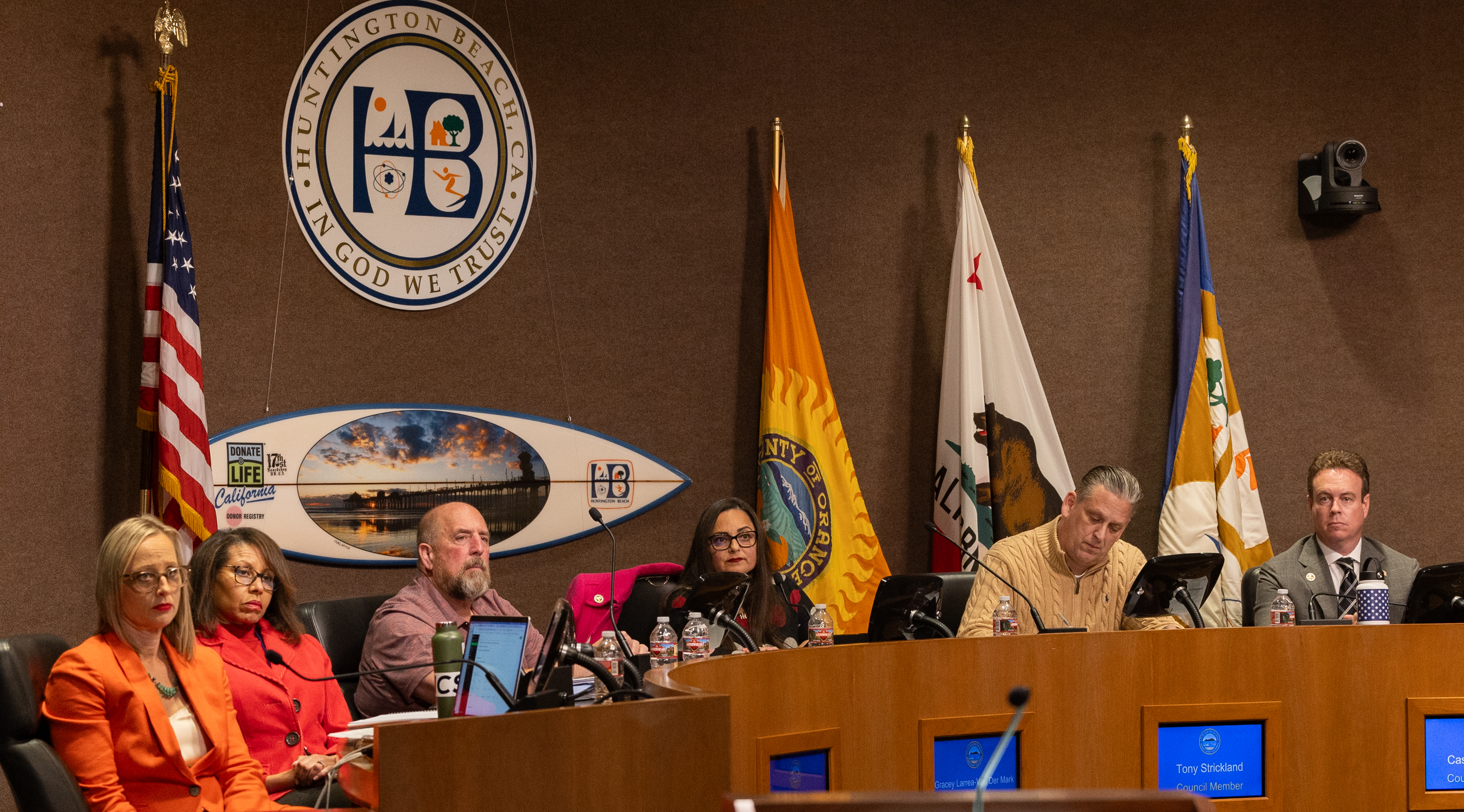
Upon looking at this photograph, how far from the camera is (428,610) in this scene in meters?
3.57

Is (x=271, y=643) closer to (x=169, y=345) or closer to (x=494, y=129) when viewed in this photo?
(x=169, y=345)

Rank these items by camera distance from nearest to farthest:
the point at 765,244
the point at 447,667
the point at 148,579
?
the point at 447,667 → the point at 148,579 → the point at 765,244

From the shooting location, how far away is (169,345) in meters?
4.06

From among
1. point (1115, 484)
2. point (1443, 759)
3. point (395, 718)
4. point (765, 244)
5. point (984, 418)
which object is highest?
point (765, 244)

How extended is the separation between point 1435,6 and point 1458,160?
0.70 metres

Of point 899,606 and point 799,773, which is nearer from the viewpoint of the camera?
point 799,773

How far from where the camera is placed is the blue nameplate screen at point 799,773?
2.79 m

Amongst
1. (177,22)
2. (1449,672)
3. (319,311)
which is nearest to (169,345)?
(319,311)

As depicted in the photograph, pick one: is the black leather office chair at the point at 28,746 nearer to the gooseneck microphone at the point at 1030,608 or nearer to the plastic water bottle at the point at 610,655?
the plastic water bottle at the point at 610,655

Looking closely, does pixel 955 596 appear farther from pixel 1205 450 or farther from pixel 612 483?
pixel 1205 450

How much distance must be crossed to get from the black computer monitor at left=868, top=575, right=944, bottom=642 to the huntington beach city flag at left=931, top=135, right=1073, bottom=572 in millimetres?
1594

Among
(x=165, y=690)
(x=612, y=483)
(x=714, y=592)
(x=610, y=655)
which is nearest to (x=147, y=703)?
(x=165, y=690)

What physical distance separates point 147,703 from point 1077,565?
271 cm

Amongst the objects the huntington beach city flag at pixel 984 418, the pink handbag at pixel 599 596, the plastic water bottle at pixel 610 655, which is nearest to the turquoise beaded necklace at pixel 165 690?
the plastic water bottle at pixel 610 655
